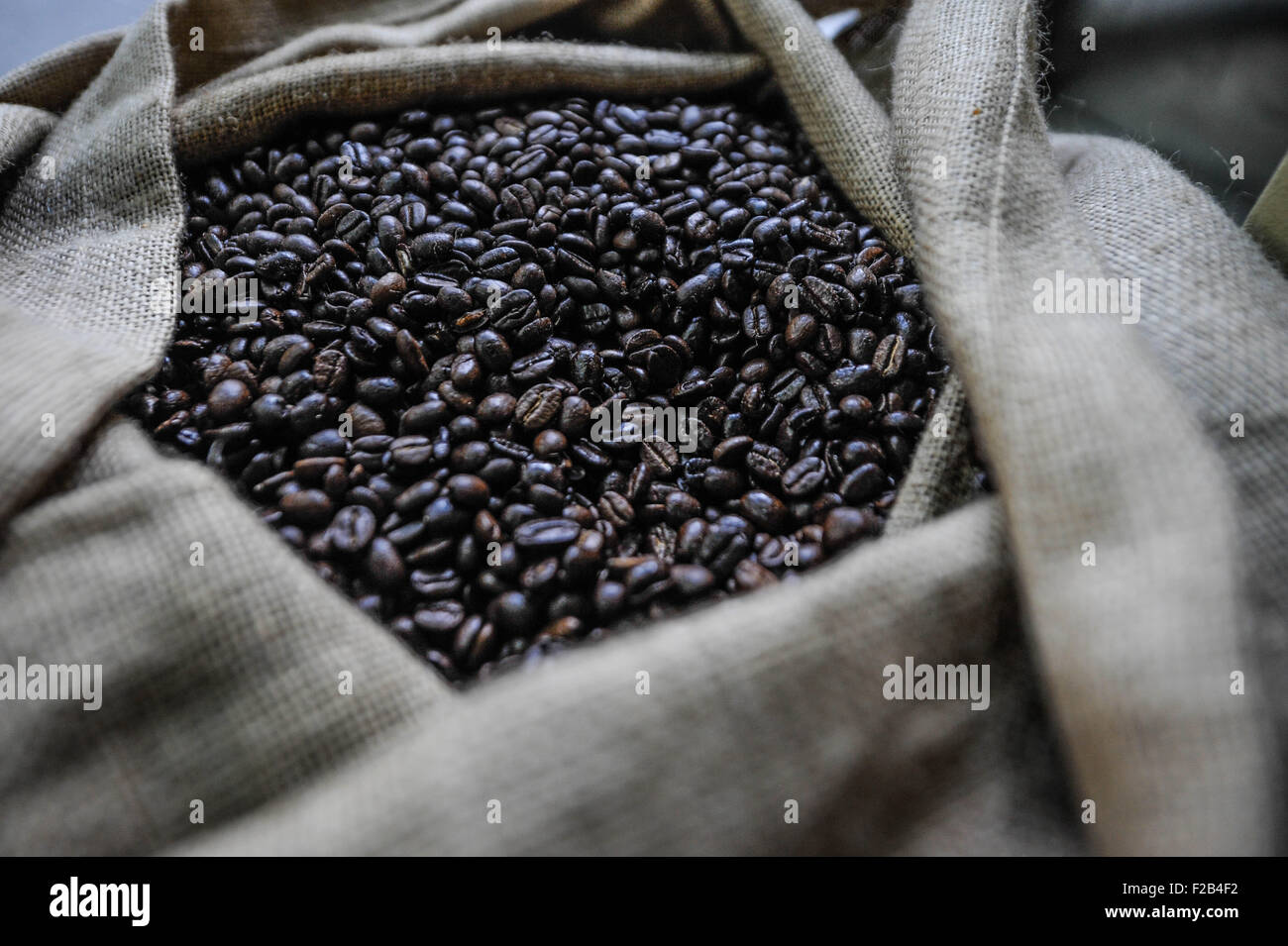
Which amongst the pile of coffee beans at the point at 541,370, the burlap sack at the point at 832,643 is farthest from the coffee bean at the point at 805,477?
the burlap sack at the point at 832,643

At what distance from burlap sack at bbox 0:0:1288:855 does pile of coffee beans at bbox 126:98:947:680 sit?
4.9 inches

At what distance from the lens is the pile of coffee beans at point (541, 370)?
1372mm

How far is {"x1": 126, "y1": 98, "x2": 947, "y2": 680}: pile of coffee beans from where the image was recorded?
4.50 feet

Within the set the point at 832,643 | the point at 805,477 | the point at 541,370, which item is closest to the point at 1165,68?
the point at 805,477

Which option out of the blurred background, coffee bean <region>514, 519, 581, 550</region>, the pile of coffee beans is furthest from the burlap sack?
the blurred background

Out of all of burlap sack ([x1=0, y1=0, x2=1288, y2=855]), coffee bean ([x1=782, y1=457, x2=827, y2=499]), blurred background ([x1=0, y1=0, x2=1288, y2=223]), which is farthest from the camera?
blurred background ([x1=0, y1=0, x2=1288, y2=223])

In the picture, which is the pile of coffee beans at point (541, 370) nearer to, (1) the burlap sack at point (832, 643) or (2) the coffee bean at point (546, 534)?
(2) the coffee bean at point (546, 534)

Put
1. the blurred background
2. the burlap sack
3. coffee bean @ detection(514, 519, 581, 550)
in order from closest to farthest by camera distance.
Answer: the burlap sack < coffee bean @ detection(514, 519, 581, 550) < the blurred background

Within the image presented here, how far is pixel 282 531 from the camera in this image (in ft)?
4.50

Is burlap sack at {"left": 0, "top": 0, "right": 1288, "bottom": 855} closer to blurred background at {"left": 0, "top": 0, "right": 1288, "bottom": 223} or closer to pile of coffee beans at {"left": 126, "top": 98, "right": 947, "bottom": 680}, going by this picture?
pile of coffee beans at {"left": 126, "top": 98, "right": 947, "bottom": 680}

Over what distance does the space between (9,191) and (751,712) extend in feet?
6.05

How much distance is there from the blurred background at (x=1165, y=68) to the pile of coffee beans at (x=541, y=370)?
839 mm
